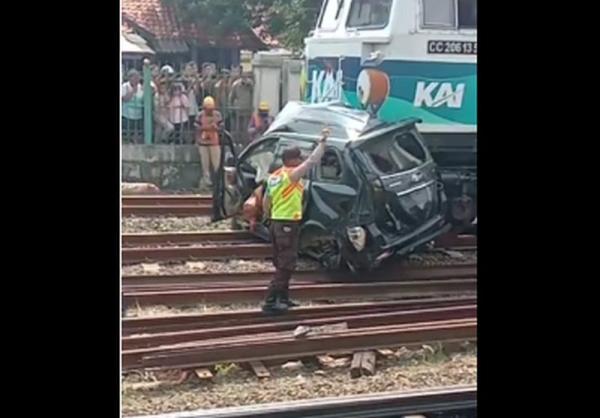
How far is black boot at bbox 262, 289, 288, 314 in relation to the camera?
168 cm

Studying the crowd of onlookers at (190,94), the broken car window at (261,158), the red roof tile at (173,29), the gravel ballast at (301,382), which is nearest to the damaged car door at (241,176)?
the broken car window at (261,158)

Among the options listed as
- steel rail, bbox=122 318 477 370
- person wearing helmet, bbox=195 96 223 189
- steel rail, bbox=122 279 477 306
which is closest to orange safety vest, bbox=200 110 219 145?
person wearing helmet, bbox=195 96 223 189

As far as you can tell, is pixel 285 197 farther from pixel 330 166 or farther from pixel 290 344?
pixel 290 344

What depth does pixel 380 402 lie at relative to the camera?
1.66 metres

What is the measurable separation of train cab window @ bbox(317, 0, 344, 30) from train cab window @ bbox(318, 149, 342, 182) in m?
0.27

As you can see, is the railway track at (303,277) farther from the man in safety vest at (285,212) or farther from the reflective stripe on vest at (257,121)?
the reflective stripe on vest at (257,121)

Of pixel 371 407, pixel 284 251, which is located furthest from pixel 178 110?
pixel 371 407

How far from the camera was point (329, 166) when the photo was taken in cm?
171

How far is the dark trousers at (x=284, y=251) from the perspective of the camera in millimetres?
1687

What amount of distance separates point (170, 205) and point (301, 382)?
0.49 metres
